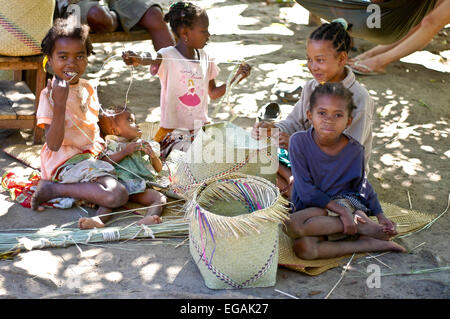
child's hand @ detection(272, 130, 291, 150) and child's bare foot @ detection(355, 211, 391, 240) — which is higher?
child's hand @ detection(272, 130, 291, 150)

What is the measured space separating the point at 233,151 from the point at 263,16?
494 cm

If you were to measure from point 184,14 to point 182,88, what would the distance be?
1.58ft

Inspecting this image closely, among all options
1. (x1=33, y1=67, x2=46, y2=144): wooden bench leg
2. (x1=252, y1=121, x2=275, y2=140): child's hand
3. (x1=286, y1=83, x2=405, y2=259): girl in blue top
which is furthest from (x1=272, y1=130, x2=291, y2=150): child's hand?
(x1=33, y1=67, x2=46, y2=144): wooden bench leg

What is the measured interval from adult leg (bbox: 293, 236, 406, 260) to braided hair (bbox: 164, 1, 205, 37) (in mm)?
1602

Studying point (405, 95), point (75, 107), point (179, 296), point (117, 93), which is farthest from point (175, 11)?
point (405, 95)

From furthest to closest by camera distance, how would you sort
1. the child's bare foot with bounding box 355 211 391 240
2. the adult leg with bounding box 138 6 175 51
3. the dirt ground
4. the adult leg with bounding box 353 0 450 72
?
the adult leg with bounding box 353 0 450 72 → the adult leg with bounding box 138 6 175 51 → the child's bare foot with bounding box 355 211 391 240 → the dirt ground

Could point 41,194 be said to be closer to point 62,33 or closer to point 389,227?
point 62,33

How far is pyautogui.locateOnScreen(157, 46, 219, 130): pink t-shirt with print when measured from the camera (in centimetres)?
369

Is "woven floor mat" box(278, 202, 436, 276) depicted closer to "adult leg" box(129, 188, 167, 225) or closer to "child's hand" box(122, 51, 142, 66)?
"adult leg" box(129, 188, 167, 225)

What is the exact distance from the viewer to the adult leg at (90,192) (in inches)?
123

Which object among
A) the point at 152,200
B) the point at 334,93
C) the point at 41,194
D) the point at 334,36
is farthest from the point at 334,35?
the point at 41,194

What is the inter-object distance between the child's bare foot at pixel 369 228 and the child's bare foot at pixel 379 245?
0.03 m

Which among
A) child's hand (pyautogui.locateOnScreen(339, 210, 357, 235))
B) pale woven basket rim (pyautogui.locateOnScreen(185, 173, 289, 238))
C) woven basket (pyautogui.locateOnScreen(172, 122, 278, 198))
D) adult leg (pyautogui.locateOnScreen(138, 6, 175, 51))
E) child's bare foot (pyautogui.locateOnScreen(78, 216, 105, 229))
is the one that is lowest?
child's bare foot (pyautogui.locateOnScreen(78, 216, 105, 229))

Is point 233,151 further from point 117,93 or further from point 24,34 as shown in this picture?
point 117,93
